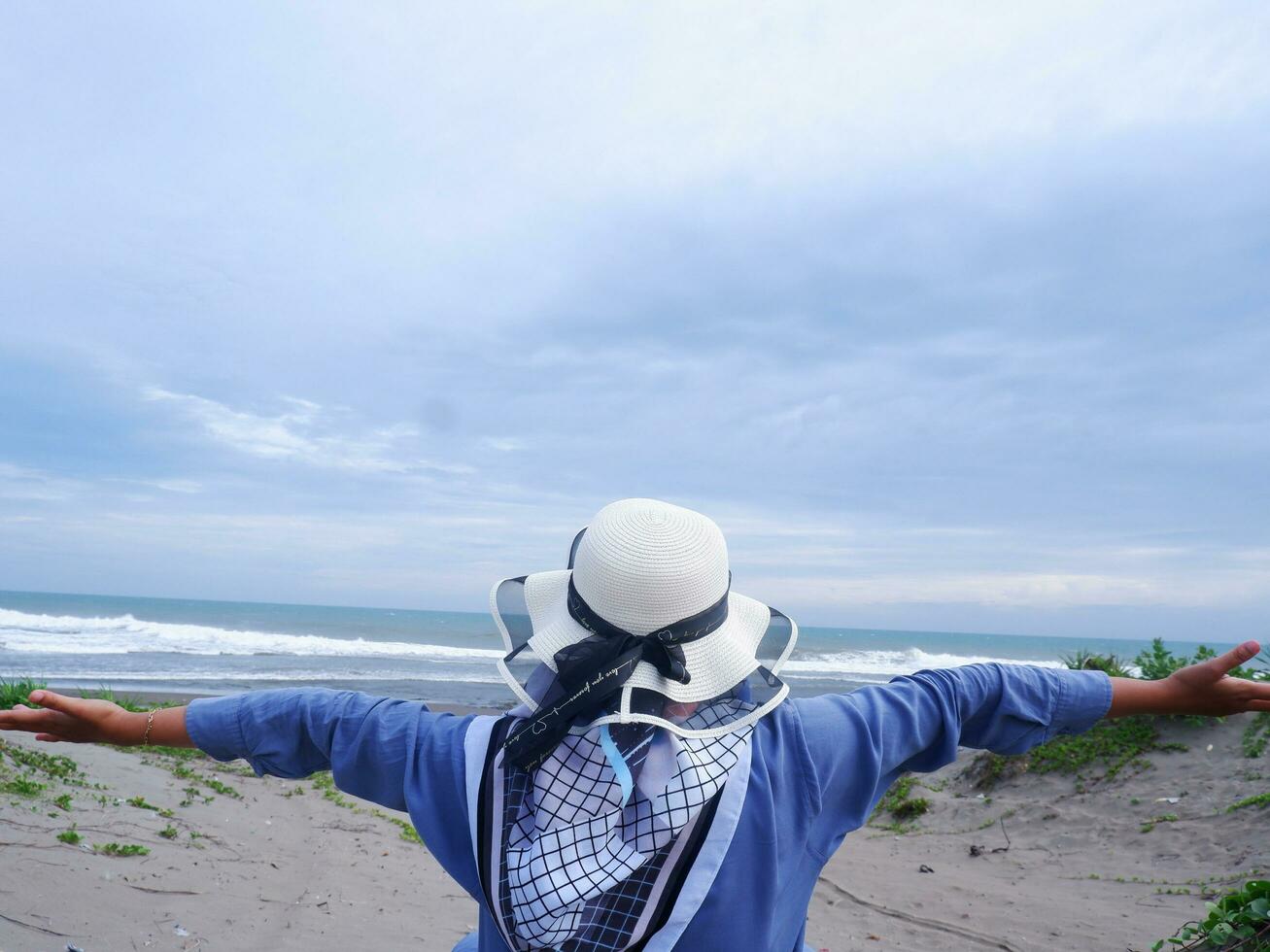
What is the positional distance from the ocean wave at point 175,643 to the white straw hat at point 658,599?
75.9 ft

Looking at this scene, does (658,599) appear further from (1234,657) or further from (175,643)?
(175,643)

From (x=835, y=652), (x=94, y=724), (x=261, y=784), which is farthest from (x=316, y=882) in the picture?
(x=835, y=652)

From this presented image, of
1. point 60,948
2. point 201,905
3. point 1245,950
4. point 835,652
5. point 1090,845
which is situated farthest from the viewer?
point 835,652

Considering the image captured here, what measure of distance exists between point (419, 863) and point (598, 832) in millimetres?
4718

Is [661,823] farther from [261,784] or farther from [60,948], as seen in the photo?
[261,784]

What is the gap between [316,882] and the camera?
488 centimetres

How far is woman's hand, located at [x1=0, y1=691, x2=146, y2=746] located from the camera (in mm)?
1799

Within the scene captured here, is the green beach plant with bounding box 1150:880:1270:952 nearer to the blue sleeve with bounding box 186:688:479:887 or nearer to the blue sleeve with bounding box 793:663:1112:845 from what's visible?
the blue sleeve with bounding box 793:663:1112:845

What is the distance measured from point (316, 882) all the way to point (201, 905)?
Result: 0.82 m

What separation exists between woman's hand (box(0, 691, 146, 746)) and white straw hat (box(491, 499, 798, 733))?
81cm

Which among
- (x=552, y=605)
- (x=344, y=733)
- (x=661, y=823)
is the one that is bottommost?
(x=661, y=823)

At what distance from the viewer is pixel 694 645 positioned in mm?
1660

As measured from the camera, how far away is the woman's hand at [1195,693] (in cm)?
185

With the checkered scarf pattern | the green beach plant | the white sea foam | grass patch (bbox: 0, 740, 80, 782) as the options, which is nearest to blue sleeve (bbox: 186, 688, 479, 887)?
the checkered scarf pattern
